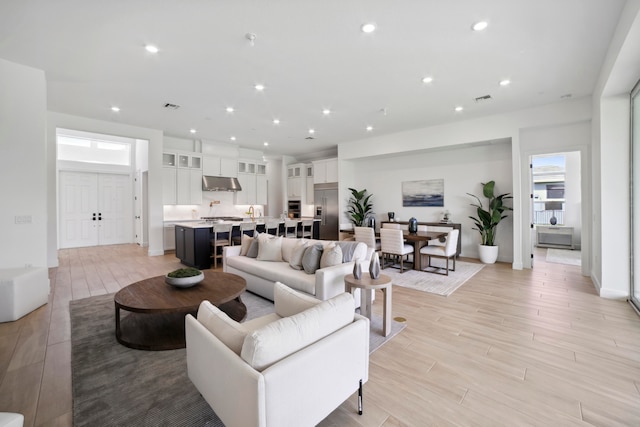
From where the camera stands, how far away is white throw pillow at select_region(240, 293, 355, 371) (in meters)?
1.32

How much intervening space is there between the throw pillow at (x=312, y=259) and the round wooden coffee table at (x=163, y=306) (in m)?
0.79

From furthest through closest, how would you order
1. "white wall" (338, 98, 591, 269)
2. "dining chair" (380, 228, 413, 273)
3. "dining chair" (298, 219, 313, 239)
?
1. "dining chair" (298, 219, 313, 239)
2. "dining chair" (380, 228, 413, 273)
3. "white wall" (338, 98, 591, 269)

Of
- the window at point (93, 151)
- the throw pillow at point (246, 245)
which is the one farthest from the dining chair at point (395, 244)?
the window at point (93, 151)

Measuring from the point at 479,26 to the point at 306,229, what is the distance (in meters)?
6.15

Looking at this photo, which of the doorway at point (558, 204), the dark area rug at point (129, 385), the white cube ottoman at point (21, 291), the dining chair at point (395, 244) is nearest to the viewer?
the dark area rug at point (129, 385)

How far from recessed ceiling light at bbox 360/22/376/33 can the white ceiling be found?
5 cm

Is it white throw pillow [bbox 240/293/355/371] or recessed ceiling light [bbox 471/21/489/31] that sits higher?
recessed ceiling light [bbox 471/21/489/31]

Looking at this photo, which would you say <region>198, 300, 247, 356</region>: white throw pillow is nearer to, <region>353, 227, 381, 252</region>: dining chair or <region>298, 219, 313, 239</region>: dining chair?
<region>353, 227, 381, 252</region>: dining chair

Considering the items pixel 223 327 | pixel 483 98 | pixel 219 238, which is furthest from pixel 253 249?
pixel 483 98

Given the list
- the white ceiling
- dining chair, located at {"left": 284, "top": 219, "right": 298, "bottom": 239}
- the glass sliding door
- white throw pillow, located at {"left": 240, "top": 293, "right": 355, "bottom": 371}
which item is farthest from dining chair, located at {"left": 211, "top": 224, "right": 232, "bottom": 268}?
the glass sliding door

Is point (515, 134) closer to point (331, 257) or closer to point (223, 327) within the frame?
point (331, 257)

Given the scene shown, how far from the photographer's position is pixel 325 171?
9.34 m

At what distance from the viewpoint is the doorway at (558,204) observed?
7.76m

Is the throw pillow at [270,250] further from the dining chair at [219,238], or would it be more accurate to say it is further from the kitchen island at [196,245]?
the kitchen island at [196,245]
